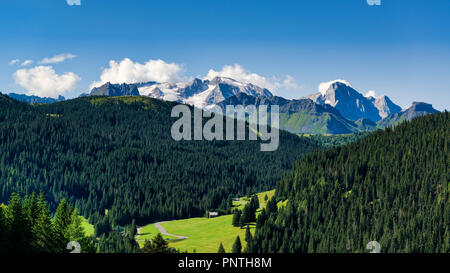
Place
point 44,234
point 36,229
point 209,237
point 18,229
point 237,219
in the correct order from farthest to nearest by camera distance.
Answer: point 237,219
point 209,237
point 44,234
point 36,229
point 18,229

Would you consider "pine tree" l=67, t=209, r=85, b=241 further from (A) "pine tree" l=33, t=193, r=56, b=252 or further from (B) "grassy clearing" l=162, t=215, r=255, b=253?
(B) "grassy clearing" l=162, t=215, r=255, b=253

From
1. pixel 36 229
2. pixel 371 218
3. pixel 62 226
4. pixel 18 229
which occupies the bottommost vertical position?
pixel 371 218

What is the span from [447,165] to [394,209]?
1731 inches

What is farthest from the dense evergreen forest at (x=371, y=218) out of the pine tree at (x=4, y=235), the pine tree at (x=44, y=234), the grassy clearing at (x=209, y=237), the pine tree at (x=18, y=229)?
the pine tree at (x=4, y=235)

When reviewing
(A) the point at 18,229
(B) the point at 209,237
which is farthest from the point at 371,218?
(A) the point at 18,229

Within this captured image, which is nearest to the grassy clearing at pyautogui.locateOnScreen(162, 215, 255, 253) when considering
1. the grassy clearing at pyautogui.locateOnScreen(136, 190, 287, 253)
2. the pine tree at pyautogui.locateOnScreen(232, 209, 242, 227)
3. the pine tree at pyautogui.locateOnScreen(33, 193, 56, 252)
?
the grassy clearing at pyautogui.locateOnScreen(136, 190, 287, 253)

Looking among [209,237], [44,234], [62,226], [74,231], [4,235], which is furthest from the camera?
[209,237]

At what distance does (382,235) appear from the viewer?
539ft

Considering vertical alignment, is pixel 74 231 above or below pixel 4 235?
below

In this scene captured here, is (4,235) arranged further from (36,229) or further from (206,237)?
(206,237)

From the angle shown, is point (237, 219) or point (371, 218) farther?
point (237, 219)

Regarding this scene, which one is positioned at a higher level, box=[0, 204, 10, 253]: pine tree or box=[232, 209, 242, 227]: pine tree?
box=[0, 204, 10, 253]: pine tree
